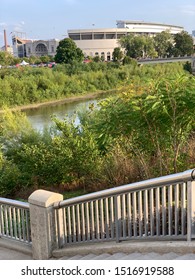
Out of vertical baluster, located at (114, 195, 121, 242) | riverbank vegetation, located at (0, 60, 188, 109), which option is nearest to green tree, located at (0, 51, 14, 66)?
riverbank vegetation, located at (0, 60, 188, 109)

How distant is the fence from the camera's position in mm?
3100

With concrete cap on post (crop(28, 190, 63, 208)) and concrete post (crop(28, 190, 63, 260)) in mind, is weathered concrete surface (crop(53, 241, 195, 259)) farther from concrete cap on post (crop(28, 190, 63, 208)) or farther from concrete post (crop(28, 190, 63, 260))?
concrete cap on post (crop(28, 190, 63, 208))

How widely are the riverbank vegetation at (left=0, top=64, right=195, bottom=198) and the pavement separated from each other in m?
2.10

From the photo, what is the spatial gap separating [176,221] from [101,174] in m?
3.81

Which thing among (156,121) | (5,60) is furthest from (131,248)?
(5,60)

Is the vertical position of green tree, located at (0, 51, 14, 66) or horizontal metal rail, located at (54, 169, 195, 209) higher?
green tree, located at (0, 51, 14, 66)

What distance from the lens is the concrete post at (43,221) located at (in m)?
3.71

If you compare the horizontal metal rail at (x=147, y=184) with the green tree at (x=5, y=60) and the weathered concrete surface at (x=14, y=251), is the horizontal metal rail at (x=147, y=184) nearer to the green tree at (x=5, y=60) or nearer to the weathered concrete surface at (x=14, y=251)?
the weathered concrete surface at (x=14, y=251)

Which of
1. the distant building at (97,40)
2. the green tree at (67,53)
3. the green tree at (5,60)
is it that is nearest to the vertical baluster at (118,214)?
the green tree at (67,53)

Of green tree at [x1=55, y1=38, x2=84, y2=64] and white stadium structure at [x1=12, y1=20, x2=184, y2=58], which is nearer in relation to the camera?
green tree at [x1=55, y1=38, x2=84, y2=64]

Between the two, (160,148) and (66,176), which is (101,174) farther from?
(160,148)

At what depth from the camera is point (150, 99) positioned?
504 centimetres

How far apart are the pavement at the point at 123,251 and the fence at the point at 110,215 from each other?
0.07m

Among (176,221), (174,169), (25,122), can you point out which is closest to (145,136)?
(174,169)
